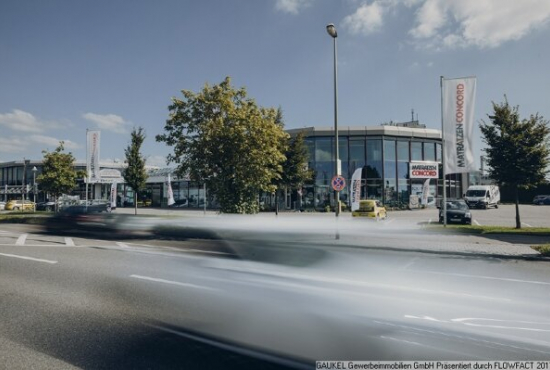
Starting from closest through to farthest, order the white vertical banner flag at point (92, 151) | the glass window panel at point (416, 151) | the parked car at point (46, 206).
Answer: the white vertical banner flag at point (92, 151)
the glass window panel at point (416, 151)
the parked car at point (46, 206)

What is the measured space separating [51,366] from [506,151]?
20.1m

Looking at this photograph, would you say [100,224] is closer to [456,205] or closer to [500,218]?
[456,205]

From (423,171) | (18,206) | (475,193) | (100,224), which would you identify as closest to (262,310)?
(100,224)

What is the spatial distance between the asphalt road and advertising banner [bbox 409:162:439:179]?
3366 cm

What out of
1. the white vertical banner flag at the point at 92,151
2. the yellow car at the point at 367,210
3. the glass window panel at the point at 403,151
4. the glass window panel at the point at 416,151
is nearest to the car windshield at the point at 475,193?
the glass window panel at the point at 416,151

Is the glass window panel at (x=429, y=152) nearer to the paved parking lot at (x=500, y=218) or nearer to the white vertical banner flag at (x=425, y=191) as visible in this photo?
the white vertical banner flag at (x=425, y=191)

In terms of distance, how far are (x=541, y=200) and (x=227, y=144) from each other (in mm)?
51241

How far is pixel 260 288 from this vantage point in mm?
6605

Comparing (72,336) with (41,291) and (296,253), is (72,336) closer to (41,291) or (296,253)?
(41,291)

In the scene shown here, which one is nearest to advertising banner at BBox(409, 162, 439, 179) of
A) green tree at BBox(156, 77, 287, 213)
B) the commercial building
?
the commercial building

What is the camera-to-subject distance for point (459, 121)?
17250 mm

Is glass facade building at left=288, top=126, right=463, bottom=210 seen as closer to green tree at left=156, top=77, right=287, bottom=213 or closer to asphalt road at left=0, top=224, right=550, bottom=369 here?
green tree at left=156, top=77, right=287, bottom=213

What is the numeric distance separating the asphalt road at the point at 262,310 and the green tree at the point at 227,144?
8.09m

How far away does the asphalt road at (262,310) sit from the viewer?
3.80 m
